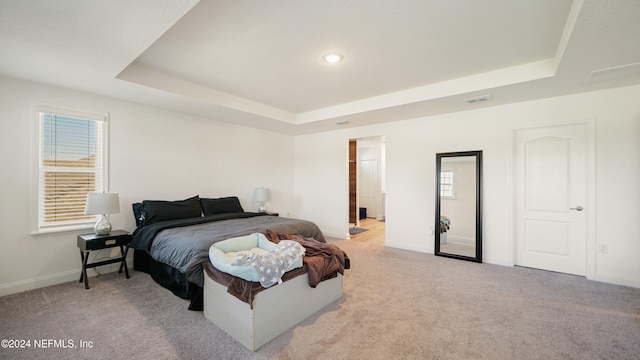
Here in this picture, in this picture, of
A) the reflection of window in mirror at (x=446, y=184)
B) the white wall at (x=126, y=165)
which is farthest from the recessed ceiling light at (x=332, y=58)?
the white wall at (x=126, y=165)

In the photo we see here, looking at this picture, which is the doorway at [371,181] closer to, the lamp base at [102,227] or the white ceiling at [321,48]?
the white ceiling at [321,48]

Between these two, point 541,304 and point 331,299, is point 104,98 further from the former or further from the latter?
point 541,304

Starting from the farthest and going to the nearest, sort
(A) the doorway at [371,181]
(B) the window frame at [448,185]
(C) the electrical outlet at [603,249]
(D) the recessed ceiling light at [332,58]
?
(A) the doorway at [371,181] → (B) the window frame at [448,185] → (C) the electrical outlet at [603,249] → (D) the recessed ceiling light at [332,58]

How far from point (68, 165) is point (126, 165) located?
1.95 ft

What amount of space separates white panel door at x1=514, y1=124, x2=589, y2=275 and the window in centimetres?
585

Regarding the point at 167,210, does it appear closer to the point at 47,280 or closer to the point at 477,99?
the point at 47,280

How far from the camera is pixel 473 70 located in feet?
10.3

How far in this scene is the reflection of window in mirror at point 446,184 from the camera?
4348 millimetres

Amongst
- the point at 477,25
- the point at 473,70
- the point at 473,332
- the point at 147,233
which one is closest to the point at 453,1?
the point at 477,25

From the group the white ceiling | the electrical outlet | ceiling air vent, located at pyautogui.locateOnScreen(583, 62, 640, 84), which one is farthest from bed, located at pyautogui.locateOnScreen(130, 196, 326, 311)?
ceiling air vent, located at pyautogui.locateOnScreen(583, 62, 640, 84)

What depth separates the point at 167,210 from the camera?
3770 millimetres

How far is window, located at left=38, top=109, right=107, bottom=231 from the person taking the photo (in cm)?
318

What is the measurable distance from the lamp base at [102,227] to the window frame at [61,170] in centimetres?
36

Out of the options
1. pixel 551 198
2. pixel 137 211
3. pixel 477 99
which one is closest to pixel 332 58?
pixel 477 99
